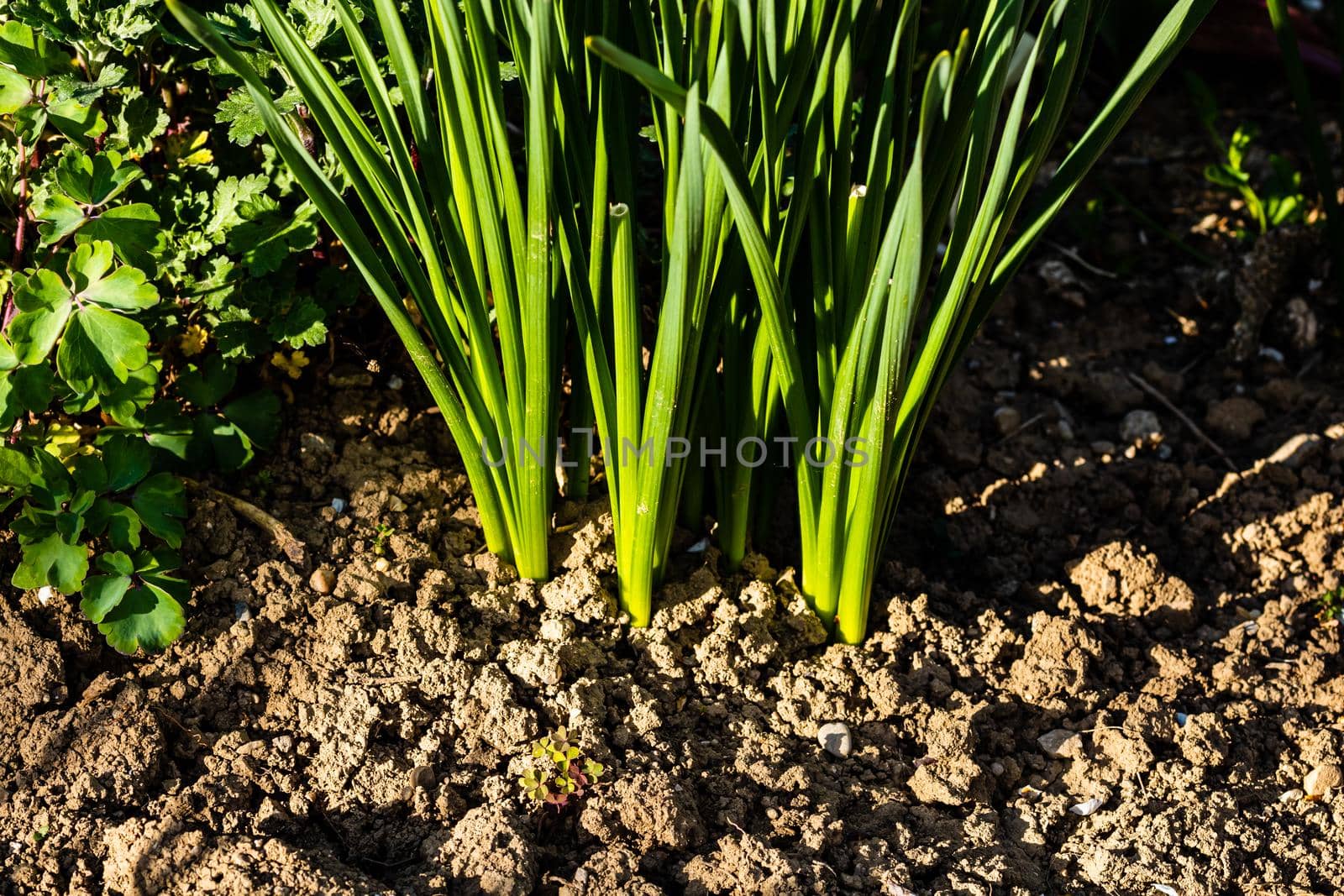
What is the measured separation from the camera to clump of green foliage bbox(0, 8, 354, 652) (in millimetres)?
1532

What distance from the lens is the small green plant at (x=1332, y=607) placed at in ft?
6.23

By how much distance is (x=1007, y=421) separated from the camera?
88.0 inches

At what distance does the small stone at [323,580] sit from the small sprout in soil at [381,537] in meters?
0.07

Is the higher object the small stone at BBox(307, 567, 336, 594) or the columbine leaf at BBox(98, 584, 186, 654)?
the small stone at BBox(307, 567, 336, 594)

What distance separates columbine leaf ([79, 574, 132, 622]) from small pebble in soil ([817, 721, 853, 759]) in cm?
93

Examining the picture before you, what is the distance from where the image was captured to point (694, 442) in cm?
177

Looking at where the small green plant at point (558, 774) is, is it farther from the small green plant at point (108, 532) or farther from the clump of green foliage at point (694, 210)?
the small green plant at point (108, 532)

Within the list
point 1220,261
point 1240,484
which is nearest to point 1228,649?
point 1240,484

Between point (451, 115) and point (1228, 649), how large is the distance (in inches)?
53.8

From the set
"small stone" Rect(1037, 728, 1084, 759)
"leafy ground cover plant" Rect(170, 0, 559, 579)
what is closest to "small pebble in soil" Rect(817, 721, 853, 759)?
"small stone" Rect(1037, 728, 1084, 759)

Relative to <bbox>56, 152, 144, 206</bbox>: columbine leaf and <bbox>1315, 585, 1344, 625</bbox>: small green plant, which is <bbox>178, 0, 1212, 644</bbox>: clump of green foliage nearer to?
<bbox>56, 152, 144, 206</bbox>: columbine leaf

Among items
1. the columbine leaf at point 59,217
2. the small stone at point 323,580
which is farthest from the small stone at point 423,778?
the columbine leaf at point 59,217

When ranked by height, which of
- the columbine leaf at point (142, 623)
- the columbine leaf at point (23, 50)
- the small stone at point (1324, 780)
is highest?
the columbine leaf at point (23, 50)

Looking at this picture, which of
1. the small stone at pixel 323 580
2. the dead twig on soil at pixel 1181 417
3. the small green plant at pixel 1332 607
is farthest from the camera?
the dead twig on soil at pixel 1181 417
